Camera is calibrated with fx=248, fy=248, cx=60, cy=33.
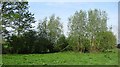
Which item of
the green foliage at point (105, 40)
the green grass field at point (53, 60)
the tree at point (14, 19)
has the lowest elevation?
the green foliage at point (105, 40)

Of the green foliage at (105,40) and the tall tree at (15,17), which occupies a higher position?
the tall tree at (15,17)

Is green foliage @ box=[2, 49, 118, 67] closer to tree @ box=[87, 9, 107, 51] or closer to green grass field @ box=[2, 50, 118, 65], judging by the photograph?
green grass field @ box=[2, 50, 118, 65]

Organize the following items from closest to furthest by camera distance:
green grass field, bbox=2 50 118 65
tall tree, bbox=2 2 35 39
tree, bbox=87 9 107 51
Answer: green grass field, bbox=2 50 118 65
tall tree, bbox=2 2 35 39
tree, bbox=87 9 107 51

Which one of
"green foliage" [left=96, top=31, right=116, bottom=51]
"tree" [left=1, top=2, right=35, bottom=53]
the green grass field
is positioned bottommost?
"green foliage" [left=96, top=31, right=116, bottom=51]

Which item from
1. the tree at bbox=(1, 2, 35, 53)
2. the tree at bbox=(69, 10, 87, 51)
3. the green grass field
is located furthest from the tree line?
the green grass field

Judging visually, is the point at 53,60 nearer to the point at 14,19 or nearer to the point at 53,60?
the point at 53,60

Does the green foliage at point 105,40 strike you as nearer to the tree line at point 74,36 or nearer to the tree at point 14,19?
the tree line at point 74,36

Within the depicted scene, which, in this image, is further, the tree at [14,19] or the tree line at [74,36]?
the tree line at [74,36]

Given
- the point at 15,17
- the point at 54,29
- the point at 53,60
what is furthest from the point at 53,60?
the point at 54,29

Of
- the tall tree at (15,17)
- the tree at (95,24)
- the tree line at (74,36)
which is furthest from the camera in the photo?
the tree at (95,24)

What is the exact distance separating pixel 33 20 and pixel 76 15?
6.69 meters

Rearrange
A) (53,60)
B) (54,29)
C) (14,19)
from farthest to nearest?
(54,29) → (14,19) → (53,60)

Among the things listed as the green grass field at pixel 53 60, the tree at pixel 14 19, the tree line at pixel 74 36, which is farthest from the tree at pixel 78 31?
the green grass field at pixel 53 60

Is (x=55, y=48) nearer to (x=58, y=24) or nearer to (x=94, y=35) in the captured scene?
(x=58, y=24)
